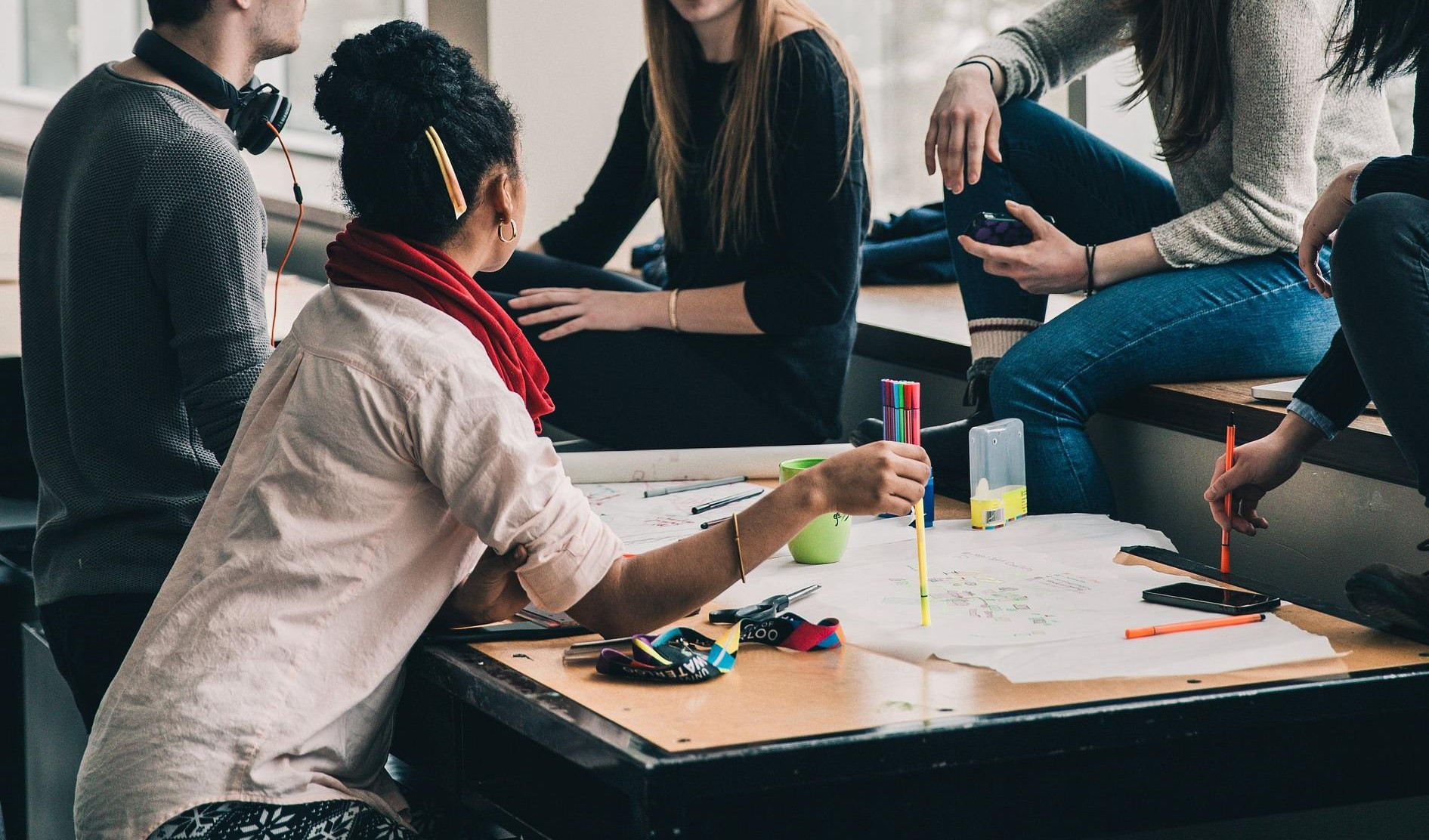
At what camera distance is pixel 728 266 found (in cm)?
206

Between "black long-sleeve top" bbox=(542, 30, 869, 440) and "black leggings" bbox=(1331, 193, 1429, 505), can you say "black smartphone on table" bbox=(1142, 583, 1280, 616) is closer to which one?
"black leggings" bbox=(1331, 193, 1429, 505)

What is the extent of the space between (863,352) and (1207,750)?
152cm

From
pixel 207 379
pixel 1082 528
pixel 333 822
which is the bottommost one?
pixel 333 822

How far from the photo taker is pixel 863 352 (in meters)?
2.42

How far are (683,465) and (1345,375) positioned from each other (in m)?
0.72

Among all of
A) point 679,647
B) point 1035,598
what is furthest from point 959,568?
point 679,647

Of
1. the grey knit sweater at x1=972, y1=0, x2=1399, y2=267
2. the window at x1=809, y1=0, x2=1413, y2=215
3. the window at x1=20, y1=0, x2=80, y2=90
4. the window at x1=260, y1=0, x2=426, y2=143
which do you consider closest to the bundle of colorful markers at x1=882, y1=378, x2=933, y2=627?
the grey knit sweater at x1=972, y1=0, x2=1399, y2=267

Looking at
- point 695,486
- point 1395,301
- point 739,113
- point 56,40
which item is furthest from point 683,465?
point 56,40

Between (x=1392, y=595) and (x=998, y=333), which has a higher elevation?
(x=998, y=333)

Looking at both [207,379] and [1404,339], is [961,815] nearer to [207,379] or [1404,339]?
[1404,339]

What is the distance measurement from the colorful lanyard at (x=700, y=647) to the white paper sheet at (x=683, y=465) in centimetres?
56

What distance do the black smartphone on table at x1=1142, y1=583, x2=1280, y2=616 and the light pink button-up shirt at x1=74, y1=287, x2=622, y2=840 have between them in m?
0.44

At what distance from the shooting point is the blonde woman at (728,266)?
1963mm

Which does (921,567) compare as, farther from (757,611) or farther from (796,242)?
(796,242)
